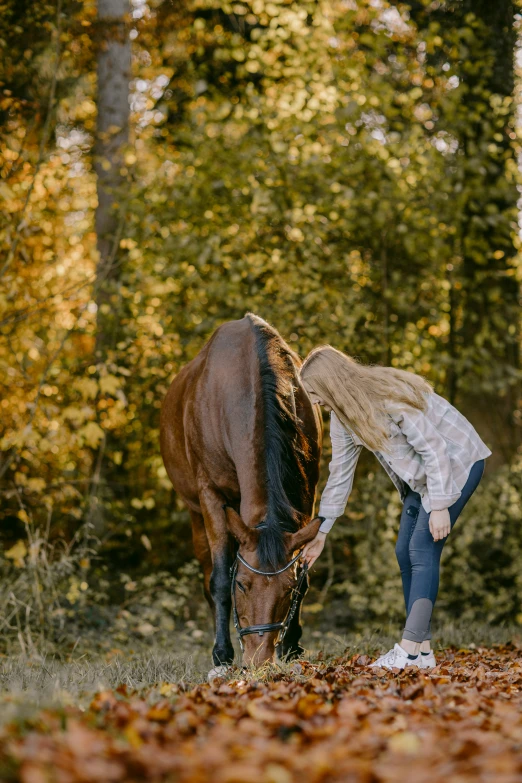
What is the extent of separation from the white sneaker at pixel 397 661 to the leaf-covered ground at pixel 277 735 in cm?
69

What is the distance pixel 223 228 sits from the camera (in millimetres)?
7703

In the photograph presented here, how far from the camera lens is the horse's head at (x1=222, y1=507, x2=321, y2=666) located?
3979 mm

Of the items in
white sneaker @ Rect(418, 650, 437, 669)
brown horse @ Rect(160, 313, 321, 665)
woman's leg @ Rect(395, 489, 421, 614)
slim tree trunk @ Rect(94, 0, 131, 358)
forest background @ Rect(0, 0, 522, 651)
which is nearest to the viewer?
brown horse @ Rect(160, 313, 321, 665)

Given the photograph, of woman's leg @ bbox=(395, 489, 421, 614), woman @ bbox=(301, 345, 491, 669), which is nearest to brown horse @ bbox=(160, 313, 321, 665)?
woman @ bbox=(301, 345, 491, 669)

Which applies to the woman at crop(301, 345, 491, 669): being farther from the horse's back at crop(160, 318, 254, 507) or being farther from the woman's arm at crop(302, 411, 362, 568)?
the horse's back at crop(160, 318, 254, 507)

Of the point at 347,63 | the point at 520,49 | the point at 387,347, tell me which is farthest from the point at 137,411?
the point at 520,49

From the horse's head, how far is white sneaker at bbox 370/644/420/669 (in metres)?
0.57

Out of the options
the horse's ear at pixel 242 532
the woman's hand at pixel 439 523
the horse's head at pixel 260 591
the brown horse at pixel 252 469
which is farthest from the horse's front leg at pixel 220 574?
the woman's hand at pixel 439 523

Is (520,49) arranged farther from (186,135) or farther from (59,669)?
(59,669)

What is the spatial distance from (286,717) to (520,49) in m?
7.53

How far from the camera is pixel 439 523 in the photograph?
4.30m

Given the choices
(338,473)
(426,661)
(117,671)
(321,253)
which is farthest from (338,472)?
(321,253)

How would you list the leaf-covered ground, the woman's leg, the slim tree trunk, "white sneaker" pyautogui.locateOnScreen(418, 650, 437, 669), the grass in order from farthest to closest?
1. the slim tree trunk
2. the woman's leg
3. "white sneaker" pyautogui.locateOnScreen(418, 650, 437, 669)
4. the grass
5. the leaf-covered ground

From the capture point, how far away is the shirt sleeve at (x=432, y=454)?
13.9 feet
